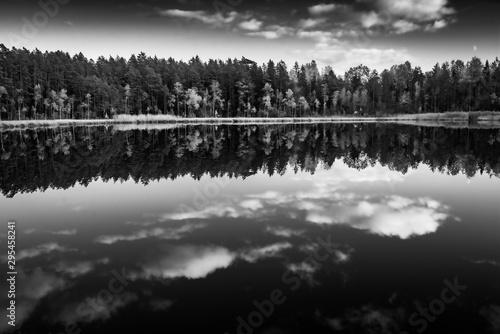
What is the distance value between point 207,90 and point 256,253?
10729 cm

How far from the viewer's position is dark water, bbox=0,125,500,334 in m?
6.66

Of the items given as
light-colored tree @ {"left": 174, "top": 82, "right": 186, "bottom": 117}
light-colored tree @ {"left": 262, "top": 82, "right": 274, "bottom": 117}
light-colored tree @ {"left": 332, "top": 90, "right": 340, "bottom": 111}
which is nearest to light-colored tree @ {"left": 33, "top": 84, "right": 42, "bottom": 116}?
light-colored tree @ {"left": 174, "top": 82, "right": 186, "bottom": 117}

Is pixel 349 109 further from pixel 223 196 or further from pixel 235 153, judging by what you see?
pixel 223 196

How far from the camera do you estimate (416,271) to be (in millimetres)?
8406

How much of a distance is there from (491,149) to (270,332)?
32.1m

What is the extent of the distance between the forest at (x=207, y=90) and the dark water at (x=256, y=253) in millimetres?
76801

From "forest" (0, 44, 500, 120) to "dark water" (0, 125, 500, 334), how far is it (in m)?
76.8

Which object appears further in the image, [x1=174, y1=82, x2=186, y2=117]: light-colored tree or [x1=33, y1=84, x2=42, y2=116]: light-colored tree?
[x1=174, y1=82, x2=186, y2=117]: light-colored tree

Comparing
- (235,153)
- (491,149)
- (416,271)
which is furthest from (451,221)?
(491,149)

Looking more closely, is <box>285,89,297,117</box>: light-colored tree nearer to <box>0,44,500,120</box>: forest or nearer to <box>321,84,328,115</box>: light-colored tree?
<box>0,44,500,120</box>: forest

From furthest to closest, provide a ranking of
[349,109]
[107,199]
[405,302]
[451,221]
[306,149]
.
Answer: [349,109], [306,149], [107,199], [451,221], [405,302]

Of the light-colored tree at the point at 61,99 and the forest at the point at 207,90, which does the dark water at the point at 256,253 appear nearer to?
the forest at the point at 207,90

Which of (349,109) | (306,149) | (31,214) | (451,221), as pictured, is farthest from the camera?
(349,109)

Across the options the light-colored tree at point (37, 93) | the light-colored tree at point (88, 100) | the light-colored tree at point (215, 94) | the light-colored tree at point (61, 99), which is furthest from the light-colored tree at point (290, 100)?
the light-colored tree at point (37, 93)
